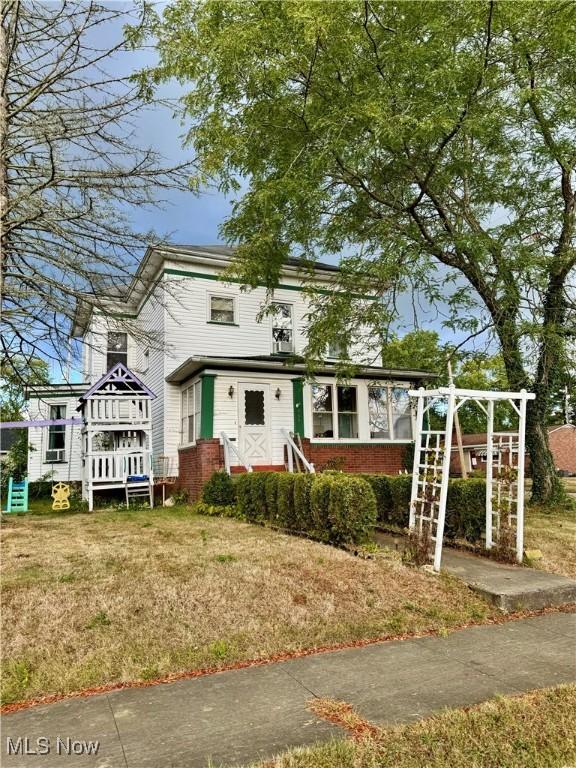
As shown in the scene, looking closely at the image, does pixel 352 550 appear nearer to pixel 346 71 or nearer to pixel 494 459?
pixel 494 459

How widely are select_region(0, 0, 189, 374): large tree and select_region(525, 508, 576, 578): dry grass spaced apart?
6463 mm

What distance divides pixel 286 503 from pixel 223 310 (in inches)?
346

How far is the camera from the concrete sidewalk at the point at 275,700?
2775mm

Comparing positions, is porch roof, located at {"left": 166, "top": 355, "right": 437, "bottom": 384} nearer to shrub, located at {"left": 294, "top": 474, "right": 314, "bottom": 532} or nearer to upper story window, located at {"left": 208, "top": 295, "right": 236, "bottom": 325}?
upper story window, located at {"left": 208, "top": 295, "right": 236, "bottom": 325}

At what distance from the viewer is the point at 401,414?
53.9ft

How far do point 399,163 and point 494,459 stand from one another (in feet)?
19.5

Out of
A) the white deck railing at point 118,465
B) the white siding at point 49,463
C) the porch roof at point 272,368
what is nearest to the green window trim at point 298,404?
the porch roof at point 272,368

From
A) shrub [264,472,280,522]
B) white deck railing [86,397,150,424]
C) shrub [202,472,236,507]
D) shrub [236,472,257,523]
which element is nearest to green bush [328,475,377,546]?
shrub [264,472,280,522]

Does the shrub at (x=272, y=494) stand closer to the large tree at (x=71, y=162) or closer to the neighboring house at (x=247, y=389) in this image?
the neighboring house at (x=247, y=389)

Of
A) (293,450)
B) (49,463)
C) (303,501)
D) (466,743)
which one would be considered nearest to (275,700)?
(466,743)

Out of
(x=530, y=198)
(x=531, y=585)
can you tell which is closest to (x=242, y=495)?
(x=531, y=585)

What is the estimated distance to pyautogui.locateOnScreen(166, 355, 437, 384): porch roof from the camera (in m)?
13.4

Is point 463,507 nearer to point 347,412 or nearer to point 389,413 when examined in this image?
point 347,412

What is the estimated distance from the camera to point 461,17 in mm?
9062
